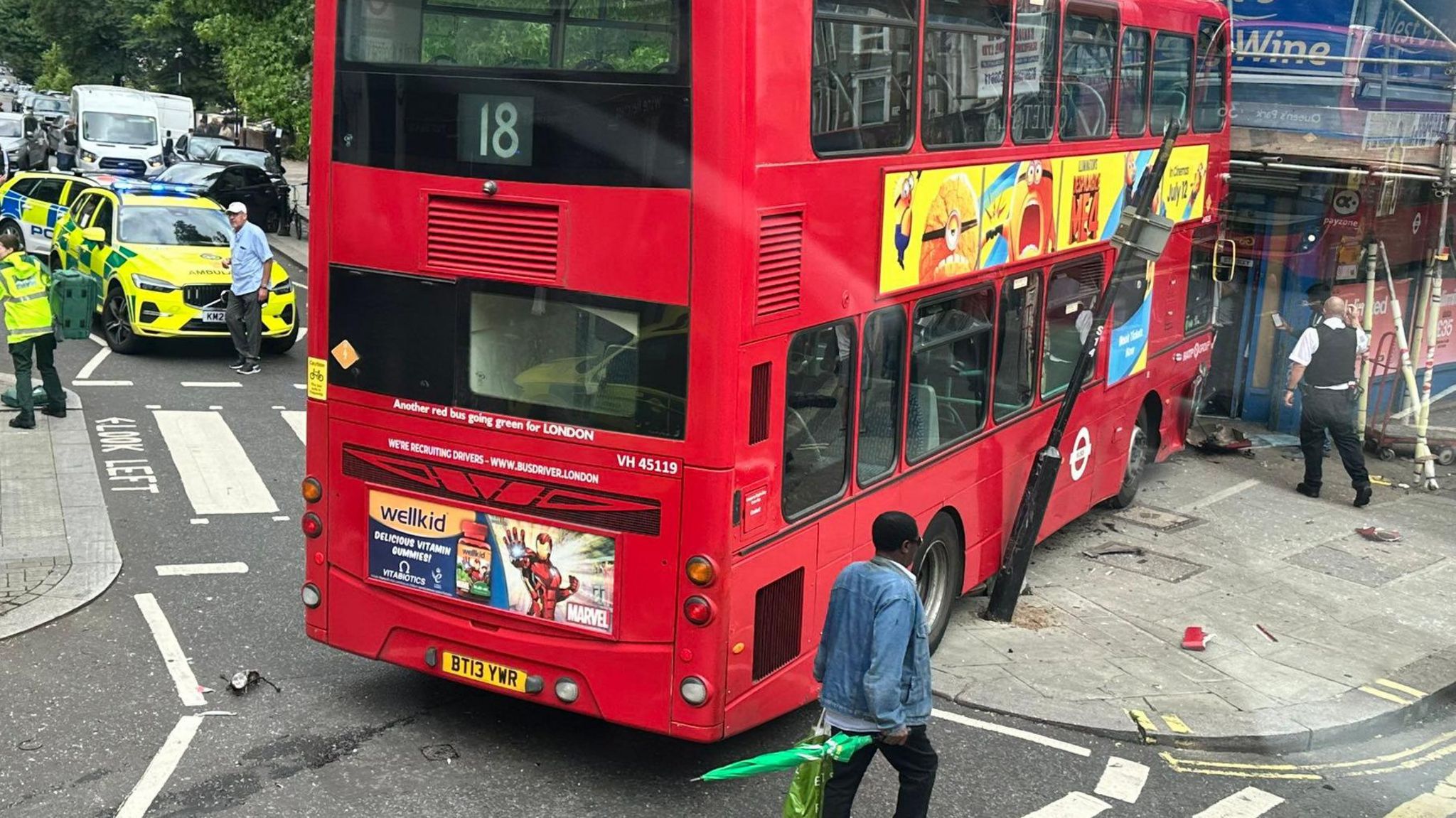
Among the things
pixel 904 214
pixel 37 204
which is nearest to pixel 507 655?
A: pixel 904 214

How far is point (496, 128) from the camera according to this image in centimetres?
659

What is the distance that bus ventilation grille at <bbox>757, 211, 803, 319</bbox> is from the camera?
644 cm

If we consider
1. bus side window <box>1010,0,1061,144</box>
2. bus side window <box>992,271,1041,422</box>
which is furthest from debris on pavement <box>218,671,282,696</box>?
bus side window <box>1010,0,1061,144</box>

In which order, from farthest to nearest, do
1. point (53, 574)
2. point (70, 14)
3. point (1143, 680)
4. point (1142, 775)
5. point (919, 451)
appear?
point (70, 14) < point (53, 574) < point (1143, 680) < point (919, 451) < point (1142, 775)

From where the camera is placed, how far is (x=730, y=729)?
22.1ft

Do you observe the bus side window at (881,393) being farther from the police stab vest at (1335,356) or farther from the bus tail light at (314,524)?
the police stab vest at (1335,356)

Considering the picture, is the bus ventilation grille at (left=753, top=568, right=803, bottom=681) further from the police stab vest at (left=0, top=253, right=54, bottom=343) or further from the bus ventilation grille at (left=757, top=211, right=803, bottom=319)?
the police stab vest at (left=0, top=253, right=54, bottom=343)

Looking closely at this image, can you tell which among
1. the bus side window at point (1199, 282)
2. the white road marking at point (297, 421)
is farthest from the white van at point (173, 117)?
the bus side window at point (1199, 282)

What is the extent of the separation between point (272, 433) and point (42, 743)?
6.81 m

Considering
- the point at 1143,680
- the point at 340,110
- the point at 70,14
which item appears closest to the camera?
the point at 340,110

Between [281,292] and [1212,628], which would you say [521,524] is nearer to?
[1212,628]

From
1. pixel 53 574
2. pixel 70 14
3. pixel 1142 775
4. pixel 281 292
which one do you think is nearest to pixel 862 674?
pixel 1142 775

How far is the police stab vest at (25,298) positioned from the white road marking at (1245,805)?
10371 millimetres

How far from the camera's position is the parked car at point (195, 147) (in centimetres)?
3256
